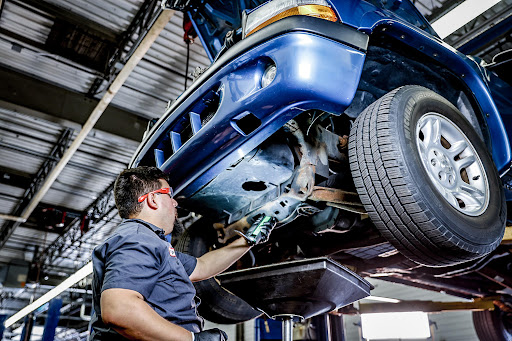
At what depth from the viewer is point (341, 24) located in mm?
1593

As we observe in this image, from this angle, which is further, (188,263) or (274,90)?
(188,263)

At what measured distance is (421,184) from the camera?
1.52 m

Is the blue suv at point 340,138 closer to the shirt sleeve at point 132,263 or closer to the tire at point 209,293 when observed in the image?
the tire at point 209,293

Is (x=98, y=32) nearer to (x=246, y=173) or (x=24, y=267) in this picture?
(x=246, y=173)

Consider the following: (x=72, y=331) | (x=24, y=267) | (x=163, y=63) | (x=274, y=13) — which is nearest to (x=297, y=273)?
(x=274, y=13)

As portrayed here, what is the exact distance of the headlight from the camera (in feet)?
5.37

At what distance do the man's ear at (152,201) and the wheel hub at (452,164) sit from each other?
1.15 m

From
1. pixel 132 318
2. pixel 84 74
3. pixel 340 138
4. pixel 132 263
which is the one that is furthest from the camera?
pixel 84 74

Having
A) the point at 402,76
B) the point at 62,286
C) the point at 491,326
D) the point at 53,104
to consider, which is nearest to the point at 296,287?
the point at 402,76

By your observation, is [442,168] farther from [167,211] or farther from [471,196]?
[167,211]

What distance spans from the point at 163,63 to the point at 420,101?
4.79m

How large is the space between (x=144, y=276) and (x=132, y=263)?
57 mm

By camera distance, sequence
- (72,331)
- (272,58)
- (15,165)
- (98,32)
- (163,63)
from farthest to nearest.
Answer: (72,331)
(15,165)
(163,63)
(98,32)
(272,58)

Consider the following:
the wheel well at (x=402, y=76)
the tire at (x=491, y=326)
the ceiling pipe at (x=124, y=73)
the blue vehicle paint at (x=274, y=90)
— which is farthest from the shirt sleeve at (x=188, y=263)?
the tire at (x=491, y=326)
